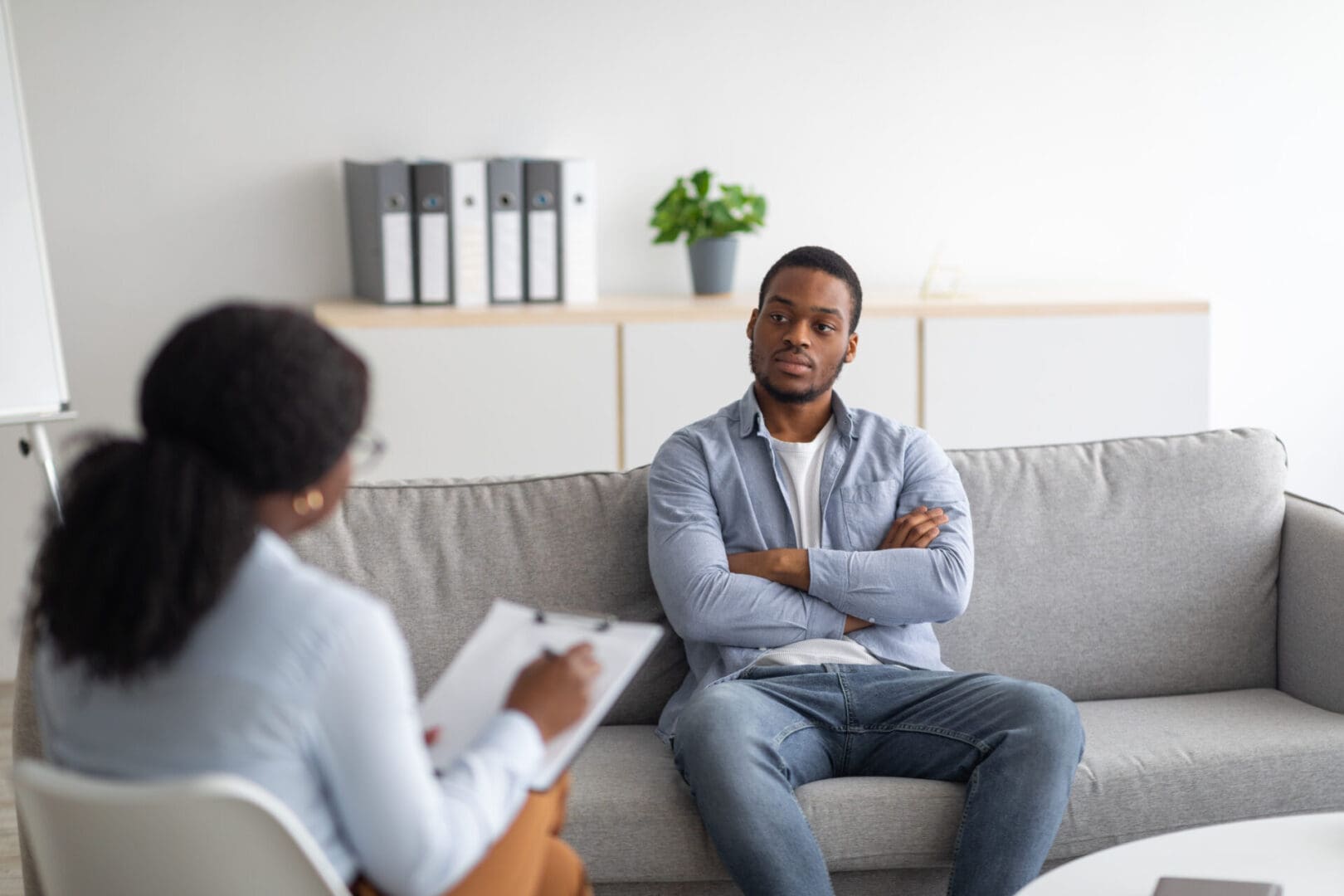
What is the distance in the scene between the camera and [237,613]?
3.80ft

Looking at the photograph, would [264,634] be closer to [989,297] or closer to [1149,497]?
[1149,497]

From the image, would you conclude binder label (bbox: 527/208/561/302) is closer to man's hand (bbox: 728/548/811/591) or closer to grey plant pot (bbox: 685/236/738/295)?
grey plant pot (bbox: 685/236/738/295)

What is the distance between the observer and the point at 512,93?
3.89 meters

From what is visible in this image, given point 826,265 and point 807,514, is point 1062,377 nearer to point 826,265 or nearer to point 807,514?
point 826,265

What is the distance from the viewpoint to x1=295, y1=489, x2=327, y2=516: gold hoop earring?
1225 millimetres

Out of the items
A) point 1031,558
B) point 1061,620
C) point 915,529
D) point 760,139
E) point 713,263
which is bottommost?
point 1061,620

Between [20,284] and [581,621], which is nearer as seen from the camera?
[581,621]

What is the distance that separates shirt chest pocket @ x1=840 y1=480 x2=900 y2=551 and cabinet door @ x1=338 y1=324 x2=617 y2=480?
4.51ft

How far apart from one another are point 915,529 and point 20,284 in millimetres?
1933

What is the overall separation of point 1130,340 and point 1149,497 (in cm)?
130

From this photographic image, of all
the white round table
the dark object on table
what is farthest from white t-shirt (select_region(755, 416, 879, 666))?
the dark object on table

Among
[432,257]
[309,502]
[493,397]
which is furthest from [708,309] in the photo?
[309,502]

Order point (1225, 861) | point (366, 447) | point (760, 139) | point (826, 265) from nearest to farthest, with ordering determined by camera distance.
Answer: point (366, 447), point (1225, 861), point (826, 265), point (760, 139)

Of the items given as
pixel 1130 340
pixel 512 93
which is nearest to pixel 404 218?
pixel 512 93
